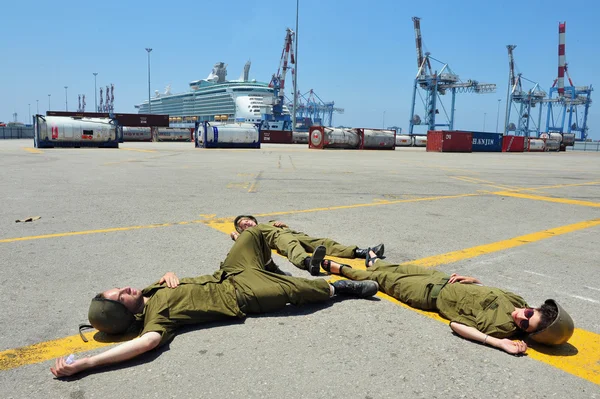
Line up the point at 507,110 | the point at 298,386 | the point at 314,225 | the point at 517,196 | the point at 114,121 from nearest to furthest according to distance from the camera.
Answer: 1. the point at 298,386
2. the point at 314,225
3. the point at 517,196
4. the point at 114,121
5. the point at 507,110

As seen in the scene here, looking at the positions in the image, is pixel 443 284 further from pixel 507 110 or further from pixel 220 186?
pixel 507 110

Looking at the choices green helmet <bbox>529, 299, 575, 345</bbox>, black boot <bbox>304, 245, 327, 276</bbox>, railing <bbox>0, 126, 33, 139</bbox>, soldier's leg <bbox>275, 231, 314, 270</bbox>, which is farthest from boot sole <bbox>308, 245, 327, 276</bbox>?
railing <bbox>0, 126, 33, 139</bbox>

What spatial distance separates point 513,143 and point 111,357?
47.3 metres

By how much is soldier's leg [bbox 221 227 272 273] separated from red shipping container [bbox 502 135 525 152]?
4400cm

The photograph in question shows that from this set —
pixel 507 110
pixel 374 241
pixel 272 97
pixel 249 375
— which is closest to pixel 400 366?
pixel 249 375

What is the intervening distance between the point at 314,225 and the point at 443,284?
9.86 feet

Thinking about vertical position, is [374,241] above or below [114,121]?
below

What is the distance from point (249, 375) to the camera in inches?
97.7

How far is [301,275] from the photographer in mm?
4301

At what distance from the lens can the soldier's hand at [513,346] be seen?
2.79 meters

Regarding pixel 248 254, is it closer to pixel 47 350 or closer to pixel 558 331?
pixel 47 350

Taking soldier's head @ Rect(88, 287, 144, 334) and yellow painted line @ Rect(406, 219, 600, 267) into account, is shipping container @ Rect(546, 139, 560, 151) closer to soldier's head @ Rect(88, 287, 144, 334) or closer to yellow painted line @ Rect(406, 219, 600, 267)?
yellow painted line @ Rect(406, 219, 600, 267)

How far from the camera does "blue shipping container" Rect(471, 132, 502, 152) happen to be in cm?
3981

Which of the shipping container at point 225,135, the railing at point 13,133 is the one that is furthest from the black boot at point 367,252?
the railing at point 13,133
